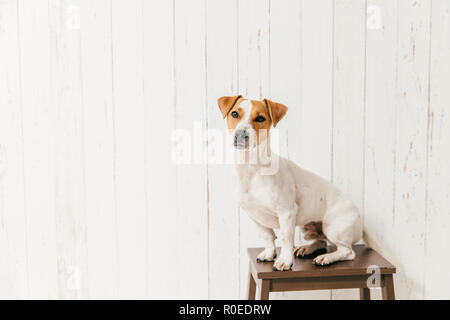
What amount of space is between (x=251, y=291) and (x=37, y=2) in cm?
124

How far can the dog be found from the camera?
1083 mm

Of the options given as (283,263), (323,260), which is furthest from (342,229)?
(283,263)

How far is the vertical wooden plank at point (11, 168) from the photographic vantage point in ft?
4.66

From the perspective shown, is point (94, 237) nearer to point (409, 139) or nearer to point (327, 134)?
point (327, 134)

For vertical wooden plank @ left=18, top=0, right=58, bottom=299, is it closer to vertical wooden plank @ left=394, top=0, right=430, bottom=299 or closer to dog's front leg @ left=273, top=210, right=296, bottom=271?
dog's front leg @ left=273, top=210, right=296, bottom=271

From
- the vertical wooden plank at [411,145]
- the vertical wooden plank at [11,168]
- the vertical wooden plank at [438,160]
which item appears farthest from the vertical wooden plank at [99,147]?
the vertical wooden plank at [438,160]

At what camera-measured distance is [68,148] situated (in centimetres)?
144

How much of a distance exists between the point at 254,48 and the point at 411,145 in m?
0.67

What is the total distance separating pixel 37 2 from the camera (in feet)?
4.64

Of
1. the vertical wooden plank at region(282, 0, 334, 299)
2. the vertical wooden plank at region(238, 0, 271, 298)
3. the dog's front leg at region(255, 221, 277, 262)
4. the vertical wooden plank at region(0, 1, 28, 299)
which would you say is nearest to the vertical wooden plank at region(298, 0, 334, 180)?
the vertical wooden plank at region(282, 0, 334, 299)

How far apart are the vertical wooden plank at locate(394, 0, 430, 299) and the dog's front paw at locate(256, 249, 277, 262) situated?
1.83 ft

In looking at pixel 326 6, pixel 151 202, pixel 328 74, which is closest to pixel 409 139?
pixel 328 74

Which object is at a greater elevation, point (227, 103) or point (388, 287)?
point (227, 103)

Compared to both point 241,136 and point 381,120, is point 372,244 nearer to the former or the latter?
point 381,120
